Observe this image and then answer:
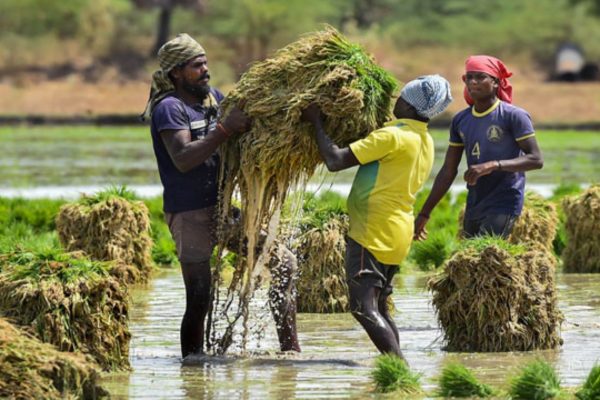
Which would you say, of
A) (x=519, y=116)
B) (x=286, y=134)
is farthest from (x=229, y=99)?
(x=519, y=116)

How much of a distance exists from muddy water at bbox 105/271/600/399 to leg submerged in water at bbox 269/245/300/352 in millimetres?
151

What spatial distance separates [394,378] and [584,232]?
20.1ft

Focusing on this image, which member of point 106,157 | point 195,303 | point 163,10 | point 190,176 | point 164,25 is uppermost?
point 163,10

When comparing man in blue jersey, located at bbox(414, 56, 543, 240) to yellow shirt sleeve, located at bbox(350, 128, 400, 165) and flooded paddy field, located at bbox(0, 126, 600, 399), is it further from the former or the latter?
yellow shirt sleeve, located at bbox(350, 128, 400, 165)

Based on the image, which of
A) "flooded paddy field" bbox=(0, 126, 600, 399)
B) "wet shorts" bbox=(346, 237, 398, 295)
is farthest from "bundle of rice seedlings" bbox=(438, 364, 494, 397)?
"wet shorts" bbox=(346, 237, 398, 295)

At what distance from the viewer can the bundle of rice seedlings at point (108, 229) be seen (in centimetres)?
1259

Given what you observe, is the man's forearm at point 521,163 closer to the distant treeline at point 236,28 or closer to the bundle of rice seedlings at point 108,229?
the bundle of rice seedlings at point 108,229

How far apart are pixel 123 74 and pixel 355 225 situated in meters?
50.5

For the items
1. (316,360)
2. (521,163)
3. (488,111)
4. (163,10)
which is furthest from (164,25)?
(316,360)

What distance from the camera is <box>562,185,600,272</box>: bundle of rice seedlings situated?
13.4 m

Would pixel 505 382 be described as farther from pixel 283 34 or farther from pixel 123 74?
pixel 283 34

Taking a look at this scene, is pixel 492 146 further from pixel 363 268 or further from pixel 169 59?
pixel 169 59

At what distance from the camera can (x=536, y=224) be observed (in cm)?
1269

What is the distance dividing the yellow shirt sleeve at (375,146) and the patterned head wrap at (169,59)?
1311 mm
